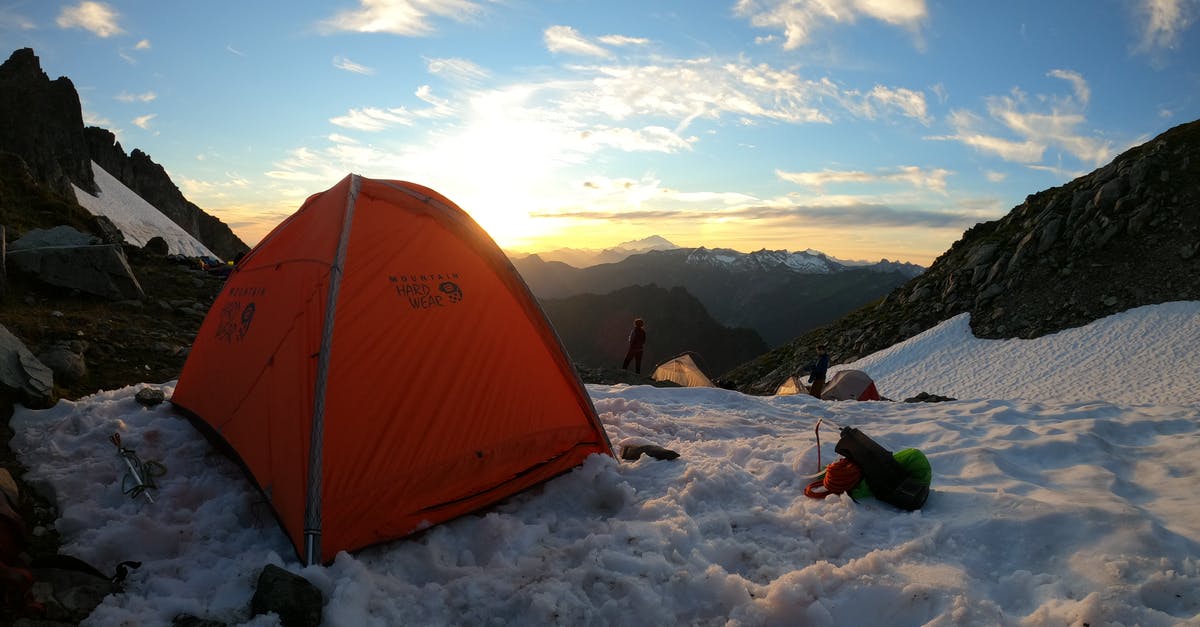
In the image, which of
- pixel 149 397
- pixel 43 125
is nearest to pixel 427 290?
pixel 149 397

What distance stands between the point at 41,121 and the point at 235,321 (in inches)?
2947

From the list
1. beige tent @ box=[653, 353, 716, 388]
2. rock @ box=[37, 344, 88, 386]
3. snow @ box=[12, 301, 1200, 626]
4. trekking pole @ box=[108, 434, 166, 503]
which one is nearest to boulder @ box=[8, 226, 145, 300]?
rock @ box=[37, 344, 88, 386]

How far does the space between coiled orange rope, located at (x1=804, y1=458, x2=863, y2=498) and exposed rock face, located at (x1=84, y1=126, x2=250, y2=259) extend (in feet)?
302

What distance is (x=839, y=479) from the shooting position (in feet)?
20.9

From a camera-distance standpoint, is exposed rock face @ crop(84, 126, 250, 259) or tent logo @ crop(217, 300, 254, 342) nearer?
tent logo @ crop(217, 300, 254, 342)

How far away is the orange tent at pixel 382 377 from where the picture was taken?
532 cm

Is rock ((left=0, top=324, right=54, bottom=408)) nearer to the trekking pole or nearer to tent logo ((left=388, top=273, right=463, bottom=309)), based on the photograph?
the trekking pole

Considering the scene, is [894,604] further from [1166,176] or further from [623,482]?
[1166,176]

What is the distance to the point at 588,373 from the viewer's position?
1714 cm

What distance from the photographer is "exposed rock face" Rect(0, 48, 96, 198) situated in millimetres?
55875

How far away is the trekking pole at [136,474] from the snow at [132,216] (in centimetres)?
5739

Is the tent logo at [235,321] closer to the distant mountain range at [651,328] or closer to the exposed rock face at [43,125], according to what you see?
the exposed rock face at [43,125]

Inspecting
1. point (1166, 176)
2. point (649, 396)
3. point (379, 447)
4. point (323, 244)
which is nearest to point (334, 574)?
point (379, 447)

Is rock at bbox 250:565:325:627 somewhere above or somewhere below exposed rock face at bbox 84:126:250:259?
below
